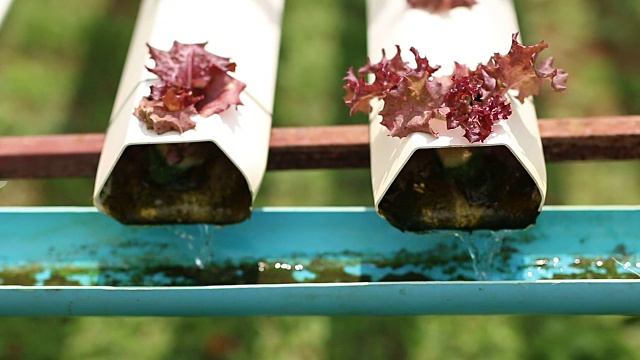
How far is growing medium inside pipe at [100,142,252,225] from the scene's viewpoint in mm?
2197

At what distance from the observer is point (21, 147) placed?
7.70 ft

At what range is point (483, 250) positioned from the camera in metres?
2.28

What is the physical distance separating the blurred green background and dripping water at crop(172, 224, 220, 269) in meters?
0.54

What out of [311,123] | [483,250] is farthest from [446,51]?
[311,123]

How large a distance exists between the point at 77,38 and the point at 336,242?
84.8 inches

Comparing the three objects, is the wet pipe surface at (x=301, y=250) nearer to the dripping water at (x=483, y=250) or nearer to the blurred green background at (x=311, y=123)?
the dripping water at (x=483, y=250)

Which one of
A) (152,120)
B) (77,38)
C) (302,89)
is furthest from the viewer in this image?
(77,38)

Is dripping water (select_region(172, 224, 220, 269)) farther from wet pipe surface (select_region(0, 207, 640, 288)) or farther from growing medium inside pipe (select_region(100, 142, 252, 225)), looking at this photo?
growing medium inside pipe (select_region(100, 142, 252, 225))

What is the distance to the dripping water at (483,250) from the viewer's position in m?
2.26

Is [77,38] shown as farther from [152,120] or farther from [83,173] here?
[152,120]

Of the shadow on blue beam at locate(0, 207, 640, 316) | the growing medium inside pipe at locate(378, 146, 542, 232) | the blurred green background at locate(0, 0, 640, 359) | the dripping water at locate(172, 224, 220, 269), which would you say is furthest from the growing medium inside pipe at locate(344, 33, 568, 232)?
the dripping water at locate(172, 224, 220, 269)

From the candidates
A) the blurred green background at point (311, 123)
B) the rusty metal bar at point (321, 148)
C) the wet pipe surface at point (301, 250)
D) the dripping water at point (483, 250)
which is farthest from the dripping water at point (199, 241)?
the dripping water at point (483, 250)

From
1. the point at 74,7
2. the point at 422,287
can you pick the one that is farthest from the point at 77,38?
the point at 422,287

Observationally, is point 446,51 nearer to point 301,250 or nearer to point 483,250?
point 483,250
